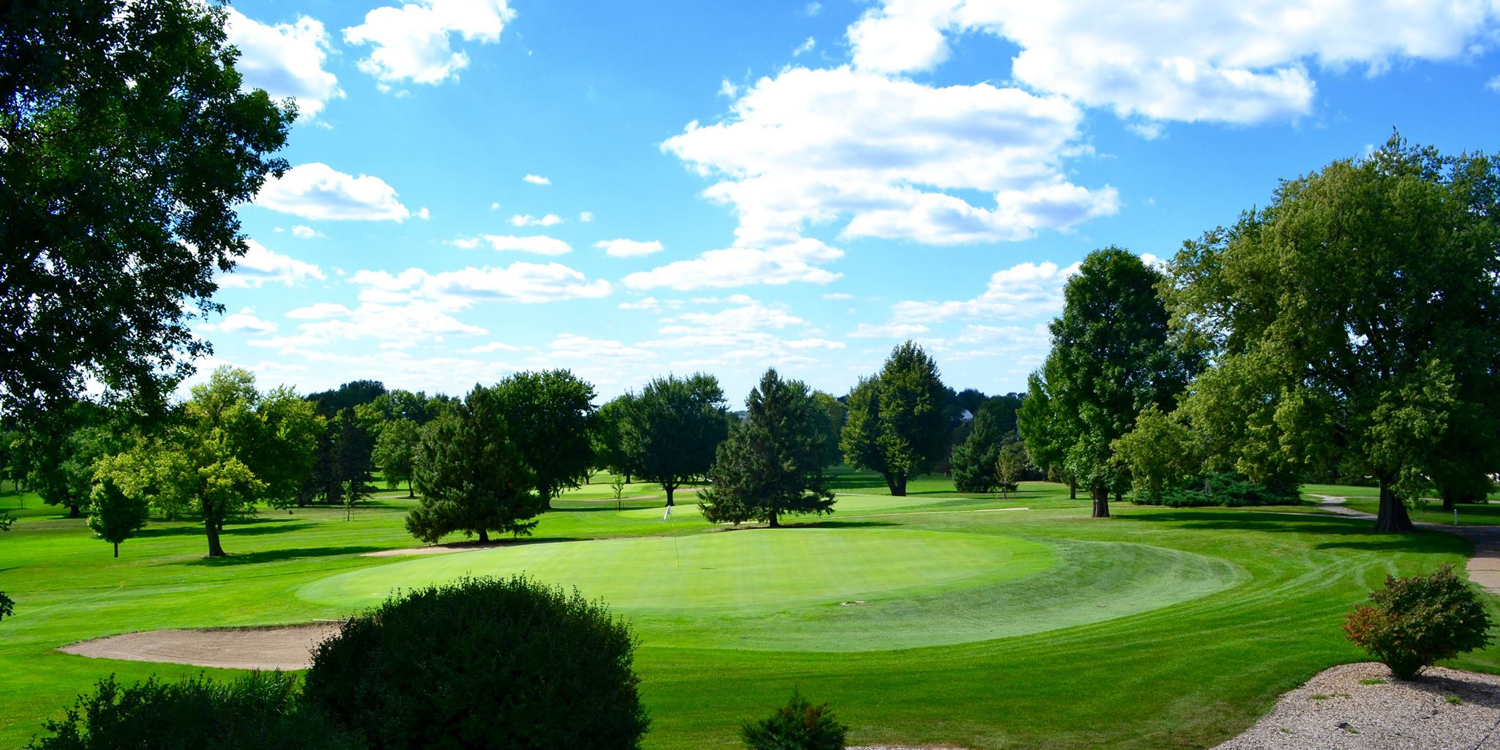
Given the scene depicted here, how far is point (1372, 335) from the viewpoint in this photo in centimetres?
3281

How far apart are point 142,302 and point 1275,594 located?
2426cm

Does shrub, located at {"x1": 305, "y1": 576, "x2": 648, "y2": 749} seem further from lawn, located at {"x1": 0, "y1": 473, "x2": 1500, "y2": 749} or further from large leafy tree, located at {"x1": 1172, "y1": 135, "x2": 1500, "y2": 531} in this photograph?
large leafy tree, located at {"x1": 1172, "y1": 135, "x2": 1500, "y2": 531}

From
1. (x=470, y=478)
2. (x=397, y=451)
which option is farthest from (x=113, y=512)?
(x=397, y=451)

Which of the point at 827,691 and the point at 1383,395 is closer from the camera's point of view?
the point at 827,691

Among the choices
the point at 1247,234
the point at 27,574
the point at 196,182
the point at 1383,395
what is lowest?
the point at 27,574

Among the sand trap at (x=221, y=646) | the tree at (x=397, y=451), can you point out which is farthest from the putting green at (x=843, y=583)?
the tree at (x=397, y=451)

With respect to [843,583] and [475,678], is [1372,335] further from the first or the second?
[475,678]

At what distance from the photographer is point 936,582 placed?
24.9 m

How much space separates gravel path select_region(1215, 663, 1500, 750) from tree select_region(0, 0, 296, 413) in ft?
46.4

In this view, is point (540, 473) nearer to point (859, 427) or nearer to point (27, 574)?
point (859, 427)

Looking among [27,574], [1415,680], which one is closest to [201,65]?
[1415,680]

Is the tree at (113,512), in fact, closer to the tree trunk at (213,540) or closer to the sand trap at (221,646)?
the tree trunk at (213,540)

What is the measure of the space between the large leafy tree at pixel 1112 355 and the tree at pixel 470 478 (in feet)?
94.7

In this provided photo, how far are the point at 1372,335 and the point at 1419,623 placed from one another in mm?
25389
